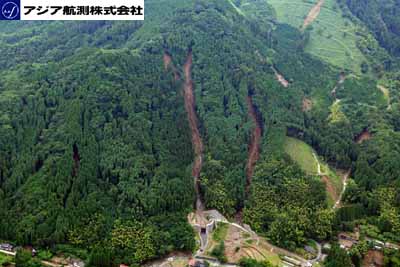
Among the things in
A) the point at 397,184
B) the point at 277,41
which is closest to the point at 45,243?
the point at 397,184

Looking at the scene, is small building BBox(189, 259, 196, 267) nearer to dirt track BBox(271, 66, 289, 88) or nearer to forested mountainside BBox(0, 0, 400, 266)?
forested mountainside BBox(0, 0, 400, 266)

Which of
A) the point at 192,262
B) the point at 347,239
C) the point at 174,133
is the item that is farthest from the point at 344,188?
the point at 192,262

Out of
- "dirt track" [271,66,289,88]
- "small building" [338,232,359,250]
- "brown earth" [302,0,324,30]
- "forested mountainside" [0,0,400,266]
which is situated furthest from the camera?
"brown earth" [302,0,324,30]

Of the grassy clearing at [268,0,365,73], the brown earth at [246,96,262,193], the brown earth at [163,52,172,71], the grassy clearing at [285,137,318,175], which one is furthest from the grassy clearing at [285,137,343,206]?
the grassy clearing at [268,0,365,73]

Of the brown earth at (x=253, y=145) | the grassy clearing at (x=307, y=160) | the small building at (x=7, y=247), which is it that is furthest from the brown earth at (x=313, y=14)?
the small building at (x=7, y=247)

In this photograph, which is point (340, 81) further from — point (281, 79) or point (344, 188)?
point (344, 188)

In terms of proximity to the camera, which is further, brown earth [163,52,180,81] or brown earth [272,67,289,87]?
brown earth [272,67,289,87]

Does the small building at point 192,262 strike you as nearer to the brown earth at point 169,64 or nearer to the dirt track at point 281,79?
the brown earth at point 169,64

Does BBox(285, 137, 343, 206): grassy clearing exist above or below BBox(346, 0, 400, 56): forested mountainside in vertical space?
below
